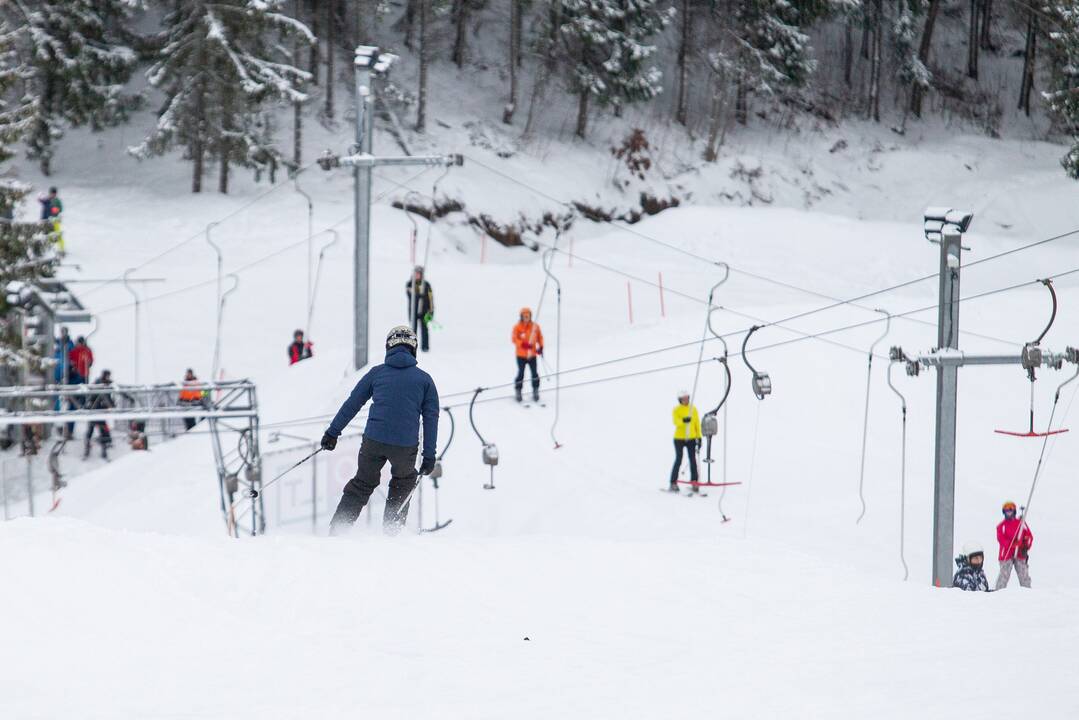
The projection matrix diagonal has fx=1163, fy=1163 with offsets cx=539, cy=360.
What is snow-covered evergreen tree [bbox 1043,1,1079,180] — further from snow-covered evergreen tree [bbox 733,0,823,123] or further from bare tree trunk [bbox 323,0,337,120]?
bare tree trunk [bbox 323,0,337,120]

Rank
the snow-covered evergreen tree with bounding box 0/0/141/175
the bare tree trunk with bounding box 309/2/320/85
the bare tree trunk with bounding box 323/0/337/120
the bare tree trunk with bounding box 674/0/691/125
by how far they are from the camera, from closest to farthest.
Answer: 1. the snow-covered evergreen tree with bounding box 0/0/141/175
2. the bare tree trunk with bounding box 323/0/337/120
3. the bare tree trunk with bounding box 309/2/320/85
4. the bare tree trunk with bounding box 674/0/691/125

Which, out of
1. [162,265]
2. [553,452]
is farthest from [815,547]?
[162,265]

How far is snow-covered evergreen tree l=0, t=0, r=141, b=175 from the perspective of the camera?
30.9m

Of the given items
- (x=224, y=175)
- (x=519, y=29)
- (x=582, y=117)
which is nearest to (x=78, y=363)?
(x=224, y=175)

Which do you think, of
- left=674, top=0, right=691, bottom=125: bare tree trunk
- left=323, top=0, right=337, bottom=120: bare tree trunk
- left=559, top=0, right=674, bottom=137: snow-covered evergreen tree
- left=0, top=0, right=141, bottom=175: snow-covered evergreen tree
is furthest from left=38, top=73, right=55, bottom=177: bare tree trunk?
left=674, top=0, right=691, bottom=125: bare tree trunk

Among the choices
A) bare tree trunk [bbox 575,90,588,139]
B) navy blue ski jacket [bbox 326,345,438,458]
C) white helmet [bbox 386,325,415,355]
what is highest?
bare tree trunk [bbox 575,90,588,139]

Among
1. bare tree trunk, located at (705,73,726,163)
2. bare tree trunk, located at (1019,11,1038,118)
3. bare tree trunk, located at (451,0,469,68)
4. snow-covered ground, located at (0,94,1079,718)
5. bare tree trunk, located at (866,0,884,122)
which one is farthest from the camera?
bare tree trunk, located at (1019,11,1038,118)

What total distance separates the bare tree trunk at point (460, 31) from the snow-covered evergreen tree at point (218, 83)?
32.7 ft

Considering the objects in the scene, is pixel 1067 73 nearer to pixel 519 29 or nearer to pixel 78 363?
pixel 519 29

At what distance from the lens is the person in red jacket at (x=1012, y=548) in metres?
11.6

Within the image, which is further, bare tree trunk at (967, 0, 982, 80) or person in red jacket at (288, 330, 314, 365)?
bare tree trunk at (967, 0, 982, 80)

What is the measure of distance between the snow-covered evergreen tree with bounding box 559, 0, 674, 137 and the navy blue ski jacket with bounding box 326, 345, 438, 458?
101 feet

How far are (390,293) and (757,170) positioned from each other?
59.9 ft

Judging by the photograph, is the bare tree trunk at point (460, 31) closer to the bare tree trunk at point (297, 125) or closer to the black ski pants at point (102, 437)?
the bare tree trunk at point (297, 125)
